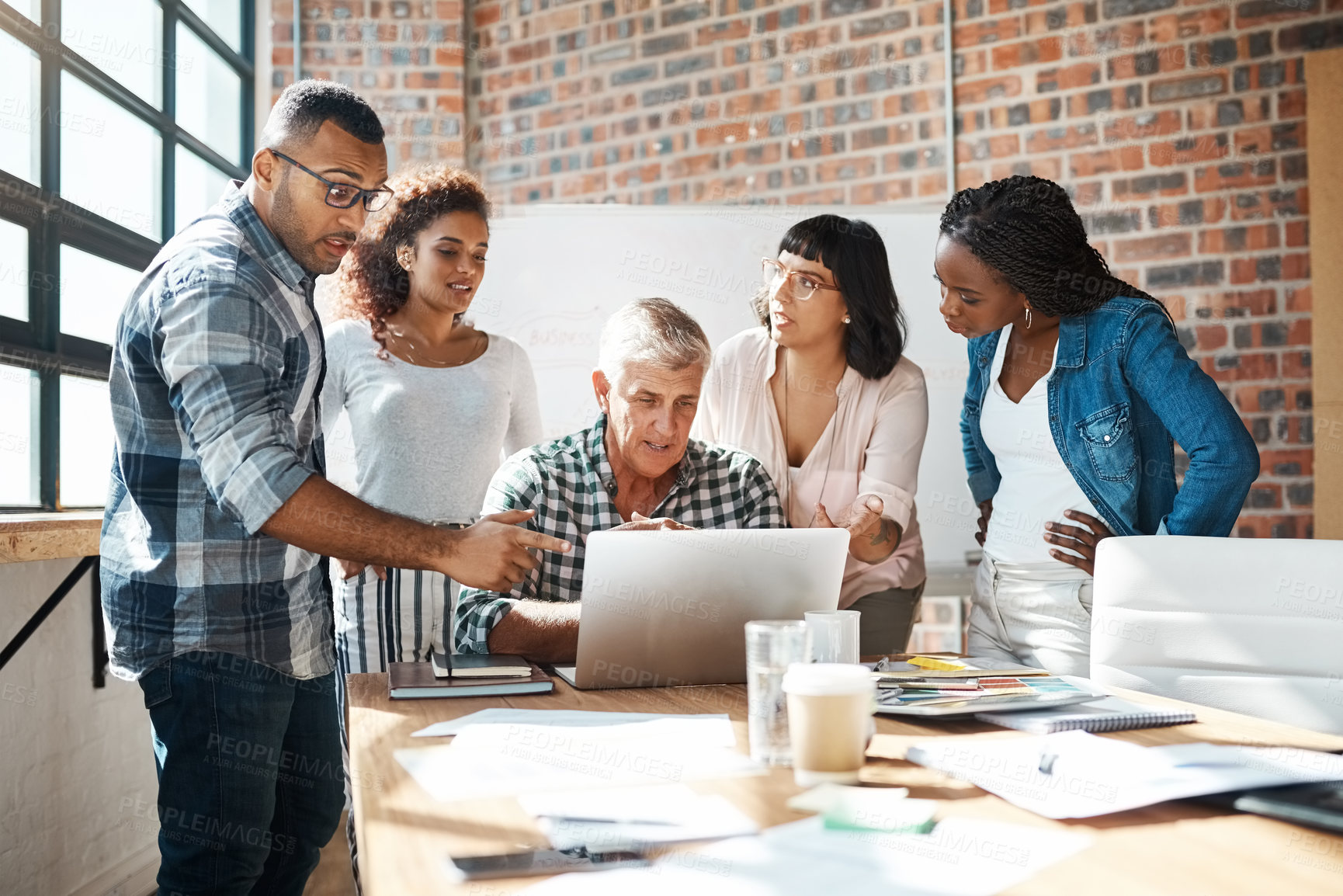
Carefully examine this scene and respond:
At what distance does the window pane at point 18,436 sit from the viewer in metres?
2.39

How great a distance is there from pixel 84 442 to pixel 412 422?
3.32ft

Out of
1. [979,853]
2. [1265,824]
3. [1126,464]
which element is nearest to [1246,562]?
[1126,464]

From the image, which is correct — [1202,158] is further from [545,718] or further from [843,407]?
[545,718]

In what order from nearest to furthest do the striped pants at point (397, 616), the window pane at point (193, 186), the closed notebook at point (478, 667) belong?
the closed notebook at point (478, 667) → the striped pants at point (397, 616) → the window pane at point (193, 186)

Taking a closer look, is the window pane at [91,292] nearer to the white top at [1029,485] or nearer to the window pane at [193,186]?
the window pane at [193,186]

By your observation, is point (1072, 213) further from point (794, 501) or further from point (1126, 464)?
point (794, 501)

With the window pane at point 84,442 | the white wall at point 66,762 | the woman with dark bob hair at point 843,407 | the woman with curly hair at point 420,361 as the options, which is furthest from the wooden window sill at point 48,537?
the woman with dark bob hair at point 843,407

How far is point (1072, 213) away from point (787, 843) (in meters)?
1.67

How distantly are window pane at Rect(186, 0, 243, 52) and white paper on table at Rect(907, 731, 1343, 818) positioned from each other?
3441mm

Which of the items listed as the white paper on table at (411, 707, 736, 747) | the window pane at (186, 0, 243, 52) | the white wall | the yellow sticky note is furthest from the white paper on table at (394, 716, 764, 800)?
the window pane at (186, 0, 243, 52)

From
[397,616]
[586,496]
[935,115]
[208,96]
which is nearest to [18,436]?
[397,616]

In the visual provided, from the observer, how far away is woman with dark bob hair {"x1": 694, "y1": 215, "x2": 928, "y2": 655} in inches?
90.5

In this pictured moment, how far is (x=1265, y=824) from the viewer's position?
0.84 metres

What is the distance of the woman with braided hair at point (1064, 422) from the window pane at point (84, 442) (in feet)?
6.63
